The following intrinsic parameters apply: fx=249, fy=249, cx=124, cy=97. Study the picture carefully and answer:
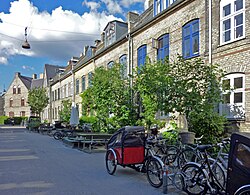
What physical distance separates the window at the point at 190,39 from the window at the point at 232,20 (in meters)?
1.55

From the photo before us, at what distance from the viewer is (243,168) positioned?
3.70m

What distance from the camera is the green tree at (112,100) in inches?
557

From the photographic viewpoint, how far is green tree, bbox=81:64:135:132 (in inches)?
557

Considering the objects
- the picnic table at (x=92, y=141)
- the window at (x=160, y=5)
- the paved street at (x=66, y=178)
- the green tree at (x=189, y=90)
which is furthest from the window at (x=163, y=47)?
the paved street at (x=66, y=178)

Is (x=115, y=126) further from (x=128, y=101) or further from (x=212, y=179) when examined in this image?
(x=212, y=179)

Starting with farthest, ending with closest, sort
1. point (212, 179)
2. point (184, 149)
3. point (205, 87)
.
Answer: point (205, 87) < point (184, 149) < point (212, 179)

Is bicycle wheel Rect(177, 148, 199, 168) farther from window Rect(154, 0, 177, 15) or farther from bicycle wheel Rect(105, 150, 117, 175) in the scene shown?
window Rect(154, 0, 177, 15)

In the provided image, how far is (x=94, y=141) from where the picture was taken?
11.9 metres

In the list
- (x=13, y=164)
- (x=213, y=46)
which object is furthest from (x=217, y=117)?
(x=13, y=164)

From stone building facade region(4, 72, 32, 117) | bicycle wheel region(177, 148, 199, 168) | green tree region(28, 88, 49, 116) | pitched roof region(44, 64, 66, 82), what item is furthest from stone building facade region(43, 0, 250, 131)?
stone building facade region(4, 72, 32, 117)

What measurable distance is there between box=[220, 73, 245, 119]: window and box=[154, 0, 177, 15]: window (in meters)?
6.65

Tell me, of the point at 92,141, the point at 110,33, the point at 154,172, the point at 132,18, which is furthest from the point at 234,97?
the point at 110,33

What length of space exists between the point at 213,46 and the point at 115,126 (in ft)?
22.3

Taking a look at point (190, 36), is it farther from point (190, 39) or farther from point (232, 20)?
point (232, 20)
